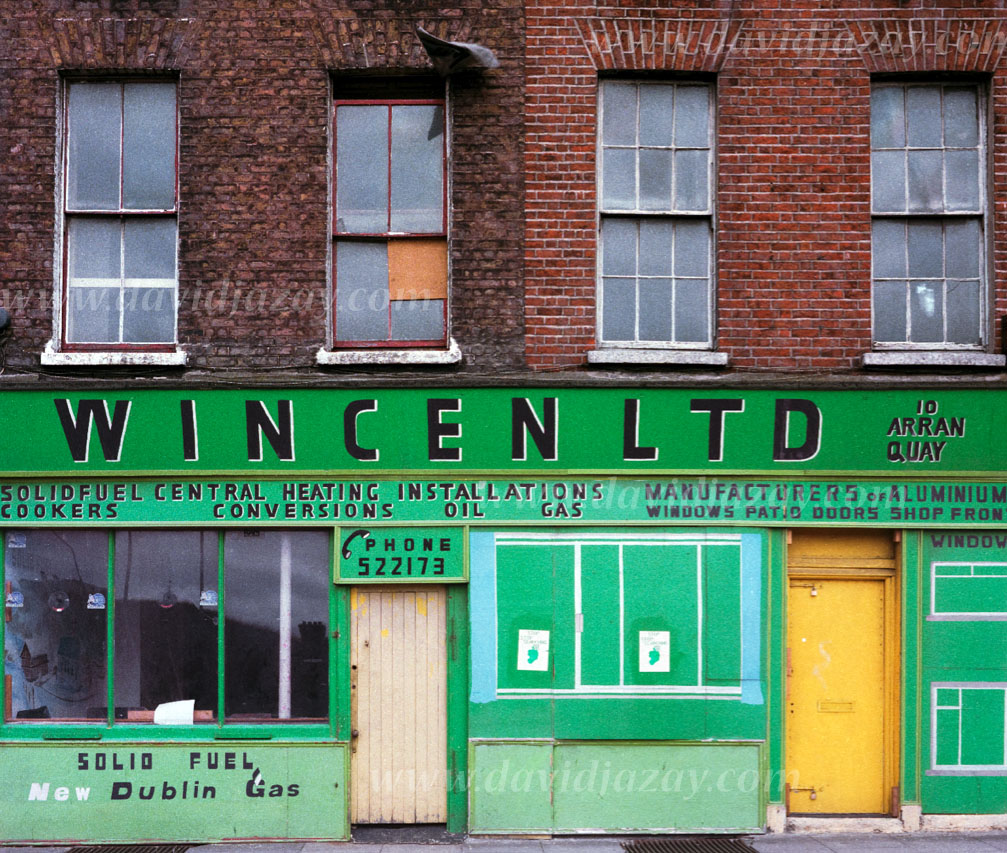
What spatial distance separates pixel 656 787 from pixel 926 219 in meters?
5.66

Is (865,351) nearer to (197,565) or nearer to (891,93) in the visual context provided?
(891,93)

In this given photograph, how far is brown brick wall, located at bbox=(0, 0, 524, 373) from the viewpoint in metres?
8.45

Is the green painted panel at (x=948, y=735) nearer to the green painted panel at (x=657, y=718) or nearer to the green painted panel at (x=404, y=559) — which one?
the green painted panel at (x=657, y=718)

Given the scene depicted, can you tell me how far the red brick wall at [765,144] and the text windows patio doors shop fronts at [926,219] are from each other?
217mm

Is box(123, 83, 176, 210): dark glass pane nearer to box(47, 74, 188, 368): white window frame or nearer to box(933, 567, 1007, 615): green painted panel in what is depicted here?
box(47, 74, 188, 368): white window frame

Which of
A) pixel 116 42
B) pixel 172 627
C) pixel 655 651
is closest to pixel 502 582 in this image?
pixel 655 651

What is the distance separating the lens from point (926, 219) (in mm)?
8656

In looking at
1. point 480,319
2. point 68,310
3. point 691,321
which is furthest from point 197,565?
point 691,321

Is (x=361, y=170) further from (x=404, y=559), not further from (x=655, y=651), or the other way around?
(x=655, y=651)

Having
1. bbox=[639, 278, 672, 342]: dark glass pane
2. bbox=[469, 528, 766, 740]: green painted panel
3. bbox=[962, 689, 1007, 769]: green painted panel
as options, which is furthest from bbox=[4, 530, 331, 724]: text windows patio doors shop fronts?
bbox=[962, 689, 1007, 769]: green painted panel

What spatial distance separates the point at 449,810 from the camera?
8219mm

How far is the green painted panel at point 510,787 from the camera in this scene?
8.13m

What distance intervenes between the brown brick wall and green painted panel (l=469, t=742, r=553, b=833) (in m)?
3.45

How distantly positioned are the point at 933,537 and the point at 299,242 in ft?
20.5
